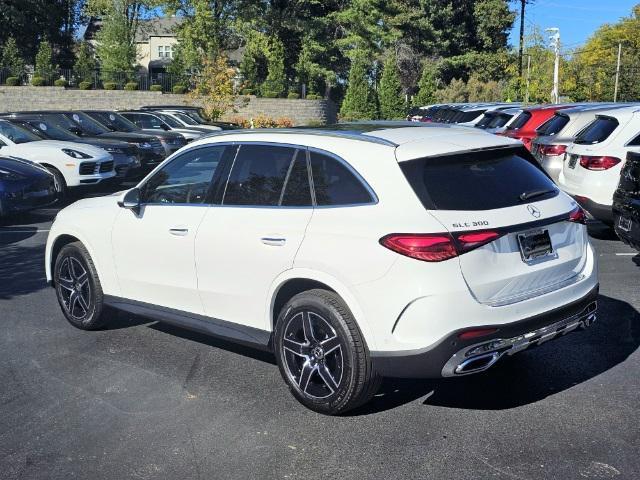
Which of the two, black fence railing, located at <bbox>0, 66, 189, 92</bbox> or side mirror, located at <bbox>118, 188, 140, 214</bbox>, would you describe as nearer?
side mirror, located at <bbox>118, 188, 140, 214</bbox>

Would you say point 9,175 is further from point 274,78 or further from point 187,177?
point 274,78

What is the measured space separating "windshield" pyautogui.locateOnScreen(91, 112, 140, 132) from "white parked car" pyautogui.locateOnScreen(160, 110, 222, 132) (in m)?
3.14

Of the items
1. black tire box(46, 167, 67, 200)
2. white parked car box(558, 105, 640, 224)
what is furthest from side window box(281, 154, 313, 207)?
black tire box(46, 167, 67, 200)

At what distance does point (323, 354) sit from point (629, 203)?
461 cm

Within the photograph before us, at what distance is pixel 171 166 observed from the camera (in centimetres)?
574

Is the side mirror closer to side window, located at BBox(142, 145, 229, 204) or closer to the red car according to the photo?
side window, located at BBox(142, 145, 229, 204)

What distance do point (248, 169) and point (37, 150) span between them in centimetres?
1043

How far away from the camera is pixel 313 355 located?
14.8 ft

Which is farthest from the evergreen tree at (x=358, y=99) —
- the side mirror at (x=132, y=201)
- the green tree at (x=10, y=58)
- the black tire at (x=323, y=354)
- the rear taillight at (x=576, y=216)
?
the black tire at (x=323, y=354)

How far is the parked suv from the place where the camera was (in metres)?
7.52

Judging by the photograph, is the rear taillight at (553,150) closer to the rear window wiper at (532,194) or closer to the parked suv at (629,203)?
the parked suv at (629,203)

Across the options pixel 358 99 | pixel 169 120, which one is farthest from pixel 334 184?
pixel 358 99

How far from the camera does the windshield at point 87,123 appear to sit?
58.4 ft

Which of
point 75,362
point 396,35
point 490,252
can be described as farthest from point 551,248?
point 396,35
